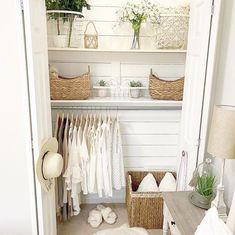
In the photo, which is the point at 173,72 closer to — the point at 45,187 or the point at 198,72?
the point at 198,72

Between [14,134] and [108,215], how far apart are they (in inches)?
52.4

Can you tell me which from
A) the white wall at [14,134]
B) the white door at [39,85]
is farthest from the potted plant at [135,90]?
the white wall at [14,134]

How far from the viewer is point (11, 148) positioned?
1646 millimetres

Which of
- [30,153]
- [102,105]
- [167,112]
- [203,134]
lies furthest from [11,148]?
[167,112]

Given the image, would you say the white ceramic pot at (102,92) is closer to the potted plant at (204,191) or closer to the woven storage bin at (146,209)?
the woven storage bin at (146,209)

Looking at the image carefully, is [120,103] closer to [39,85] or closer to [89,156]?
[89,156]

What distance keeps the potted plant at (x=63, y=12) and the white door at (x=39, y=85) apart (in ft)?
1.31

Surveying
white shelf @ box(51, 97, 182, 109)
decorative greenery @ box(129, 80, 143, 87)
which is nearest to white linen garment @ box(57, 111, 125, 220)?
white shelf @ box(51, 97, 182, 109)

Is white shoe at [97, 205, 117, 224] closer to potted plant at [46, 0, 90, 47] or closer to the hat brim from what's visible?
the hat brim

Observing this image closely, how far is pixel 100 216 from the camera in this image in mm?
2453

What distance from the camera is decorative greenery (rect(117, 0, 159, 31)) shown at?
2.06m

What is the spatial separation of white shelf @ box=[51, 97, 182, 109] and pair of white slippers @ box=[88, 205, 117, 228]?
3.43 ft

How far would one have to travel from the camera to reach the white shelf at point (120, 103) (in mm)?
2219

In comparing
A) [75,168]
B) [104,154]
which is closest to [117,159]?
[104,154]
